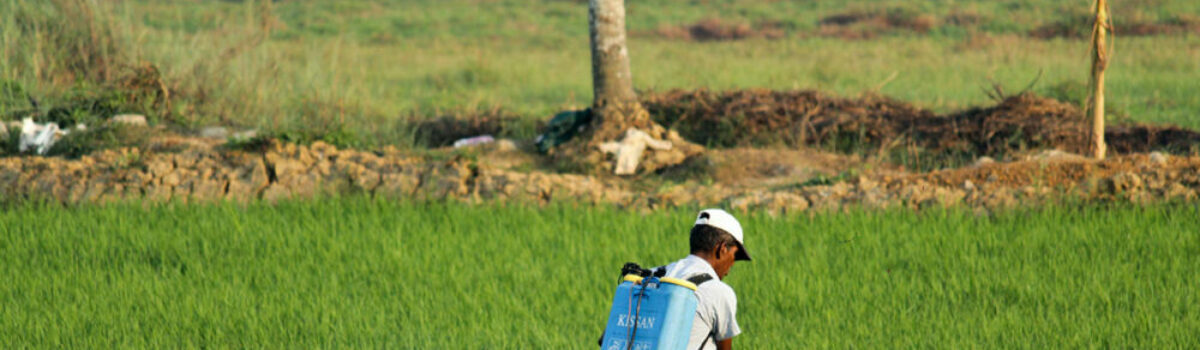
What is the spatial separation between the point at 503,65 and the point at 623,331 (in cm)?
2093

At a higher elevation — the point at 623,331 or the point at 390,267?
the point at 623,331

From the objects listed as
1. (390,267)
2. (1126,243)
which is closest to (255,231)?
(390,267)

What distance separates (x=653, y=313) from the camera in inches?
136

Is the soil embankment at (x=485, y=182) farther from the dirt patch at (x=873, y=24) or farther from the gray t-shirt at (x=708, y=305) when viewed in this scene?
the dirt patch at (x=873, y=24)

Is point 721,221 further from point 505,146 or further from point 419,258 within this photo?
point 505,146

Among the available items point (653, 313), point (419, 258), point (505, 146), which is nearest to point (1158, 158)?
point (419, 258)

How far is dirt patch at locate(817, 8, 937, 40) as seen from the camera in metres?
30.5

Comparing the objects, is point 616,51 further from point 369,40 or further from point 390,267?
point 369,40

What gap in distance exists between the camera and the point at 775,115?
39.9 ft

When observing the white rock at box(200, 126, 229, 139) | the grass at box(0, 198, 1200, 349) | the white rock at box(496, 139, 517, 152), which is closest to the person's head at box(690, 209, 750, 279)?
the grass at box(0, 198, 1200, 349)

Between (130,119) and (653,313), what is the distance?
30.0ft

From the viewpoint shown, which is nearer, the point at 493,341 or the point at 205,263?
the point at 493,341

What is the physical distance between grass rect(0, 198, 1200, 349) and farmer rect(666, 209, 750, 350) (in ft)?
6.57

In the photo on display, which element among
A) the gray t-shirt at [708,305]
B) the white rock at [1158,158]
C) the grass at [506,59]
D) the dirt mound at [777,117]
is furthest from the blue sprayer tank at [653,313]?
the dirt mound at [777,117]
